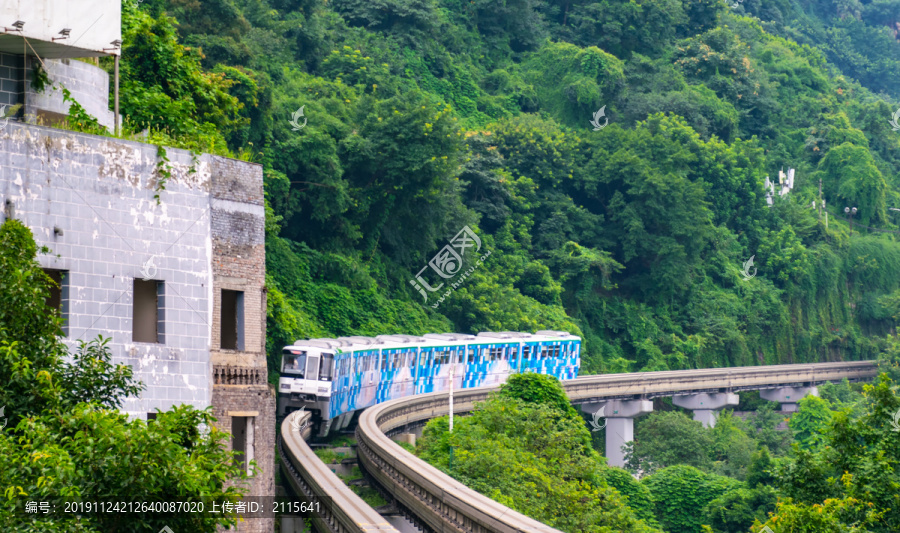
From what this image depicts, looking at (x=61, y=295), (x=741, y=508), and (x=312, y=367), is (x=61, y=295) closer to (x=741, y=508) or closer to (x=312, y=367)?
(x=312, y=367)

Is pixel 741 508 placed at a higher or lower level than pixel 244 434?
lower

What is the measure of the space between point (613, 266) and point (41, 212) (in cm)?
4447

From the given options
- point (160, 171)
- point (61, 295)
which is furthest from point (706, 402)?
point (61, 295)

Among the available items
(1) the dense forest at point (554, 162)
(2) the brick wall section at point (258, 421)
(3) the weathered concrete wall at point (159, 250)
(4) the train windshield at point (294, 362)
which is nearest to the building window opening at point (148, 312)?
(3) the weathered concrete wall at point (159, 250)

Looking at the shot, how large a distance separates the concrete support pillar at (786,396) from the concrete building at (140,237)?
4186 centimetres

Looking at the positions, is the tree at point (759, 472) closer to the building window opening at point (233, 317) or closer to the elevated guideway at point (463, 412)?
the elevated guideway at point (463, 412)

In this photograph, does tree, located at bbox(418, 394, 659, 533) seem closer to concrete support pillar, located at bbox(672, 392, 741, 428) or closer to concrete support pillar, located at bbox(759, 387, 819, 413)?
concrete support pillar, located at bbox(672, 392, 741, 428)

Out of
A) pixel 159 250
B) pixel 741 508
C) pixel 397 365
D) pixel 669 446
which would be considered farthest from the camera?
pixel 669 446

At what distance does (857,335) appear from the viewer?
68.7 m

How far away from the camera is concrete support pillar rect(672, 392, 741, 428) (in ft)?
175

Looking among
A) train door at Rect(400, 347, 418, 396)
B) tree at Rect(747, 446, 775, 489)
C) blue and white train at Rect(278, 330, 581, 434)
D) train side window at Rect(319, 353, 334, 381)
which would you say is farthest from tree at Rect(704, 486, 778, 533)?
train side window at Rect(319, 353, 334, 381)

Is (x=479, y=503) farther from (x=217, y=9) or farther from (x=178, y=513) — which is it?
(x=217, y=9)

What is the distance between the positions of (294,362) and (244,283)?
42.5 ft

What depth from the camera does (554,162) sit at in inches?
2314
